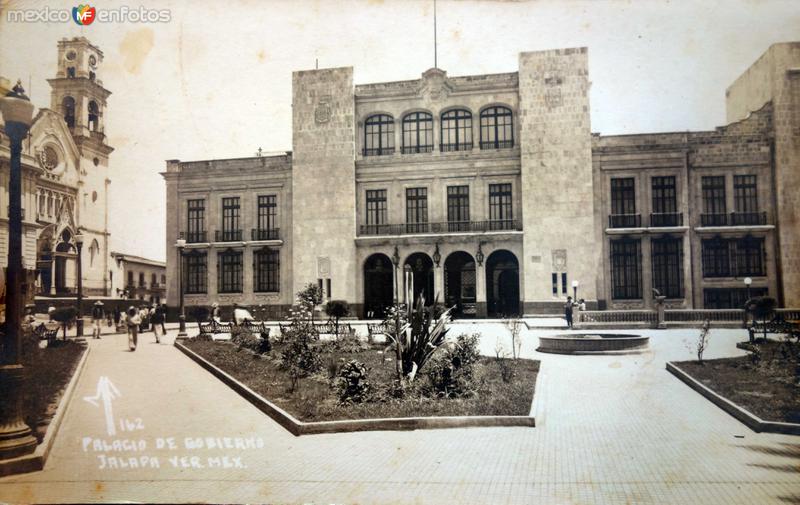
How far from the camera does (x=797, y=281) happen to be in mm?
7164

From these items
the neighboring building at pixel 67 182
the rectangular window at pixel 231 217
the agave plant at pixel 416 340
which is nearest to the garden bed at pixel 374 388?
the agave plant at pixel 416 340

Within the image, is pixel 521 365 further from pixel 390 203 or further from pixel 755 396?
pixel 390 203

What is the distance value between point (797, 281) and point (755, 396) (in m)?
1.56

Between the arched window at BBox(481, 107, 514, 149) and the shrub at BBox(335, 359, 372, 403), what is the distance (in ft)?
47.3

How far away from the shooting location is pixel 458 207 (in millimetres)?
20625

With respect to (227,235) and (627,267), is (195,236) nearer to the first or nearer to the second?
(227,235)

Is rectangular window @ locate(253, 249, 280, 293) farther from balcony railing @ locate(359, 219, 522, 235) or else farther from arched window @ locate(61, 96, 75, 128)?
arched window @ locate(61, 96, 75, 128)

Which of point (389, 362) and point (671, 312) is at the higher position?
point (671, 312)

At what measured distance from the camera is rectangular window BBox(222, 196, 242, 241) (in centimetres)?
1540

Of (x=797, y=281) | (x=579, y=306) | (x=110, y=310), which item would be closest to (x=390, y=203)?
(x=579, y=306)

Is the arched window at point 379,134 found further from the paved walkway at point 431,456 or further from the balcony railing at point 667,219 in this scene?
the paved walkway at point 431,456

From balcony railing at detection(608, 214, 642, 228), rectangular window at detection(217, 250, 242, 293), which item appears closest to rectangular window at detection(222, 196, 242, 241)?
rectangular window at detection(217, 250, 242, 293)

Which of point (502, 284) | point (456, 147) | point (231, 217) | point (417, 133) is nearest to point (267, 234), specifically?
point (231, 217)

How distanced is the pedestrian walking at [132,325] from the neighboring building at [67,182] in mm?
564
